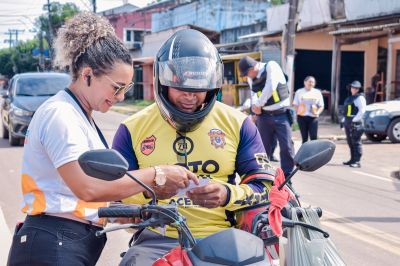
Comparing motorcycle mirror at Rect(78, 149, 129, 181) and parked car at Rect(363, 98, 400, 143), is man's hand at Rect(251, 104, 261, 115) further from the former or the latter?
parked car at Rect(363, 98, 400, 143)

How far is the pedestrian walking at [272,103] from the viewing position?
8469mm

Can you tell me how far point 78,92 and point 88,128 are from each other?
0.21 meters

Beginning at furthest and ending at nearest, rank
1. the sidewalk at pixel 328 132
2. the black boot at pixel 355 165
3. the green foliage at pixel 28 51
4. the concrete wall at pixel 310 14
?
the green foliage at pixel 28 51 → the concrete wall at pixel 310 14 → the sidewalk at pixel 328 132 → the black boot at pixel 355 165

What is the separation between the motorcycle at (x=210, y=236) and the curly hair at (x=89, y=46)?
66 cm

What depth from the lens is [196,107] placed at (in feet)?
9.70

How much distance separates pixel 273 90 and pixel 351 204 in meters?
1.96

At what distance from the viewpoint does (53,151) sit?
7.91 feet

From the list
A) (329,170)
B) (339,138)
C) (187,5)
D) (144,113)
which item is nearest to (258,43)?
(339,138)

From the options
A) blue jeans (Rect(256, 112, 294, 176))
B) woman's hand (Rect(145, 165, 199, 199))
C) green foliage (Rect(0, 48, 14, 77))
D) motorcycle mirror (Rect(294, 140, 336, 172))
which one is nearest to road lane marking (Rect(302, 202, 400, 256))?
blue jeans (Rect(256, 112, 294, 176))

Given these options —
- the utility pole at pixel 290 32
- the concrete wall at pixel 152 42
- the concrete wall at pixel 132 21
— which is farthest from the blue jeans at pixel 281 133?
the concrete wall at pixel 132 21

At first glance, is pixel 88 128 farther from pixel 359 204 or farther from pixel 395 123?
pixel 395 123

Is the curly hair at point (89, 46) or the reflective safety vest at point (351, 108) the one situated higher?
the curly hair at point (89, 46)

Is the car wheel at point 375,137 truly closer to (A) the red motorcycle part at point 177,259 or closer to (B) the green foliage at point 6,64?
(A) the red motorcycle part at point 177,259

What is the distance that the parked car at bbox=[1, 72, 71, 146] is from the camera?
13.6 metres
